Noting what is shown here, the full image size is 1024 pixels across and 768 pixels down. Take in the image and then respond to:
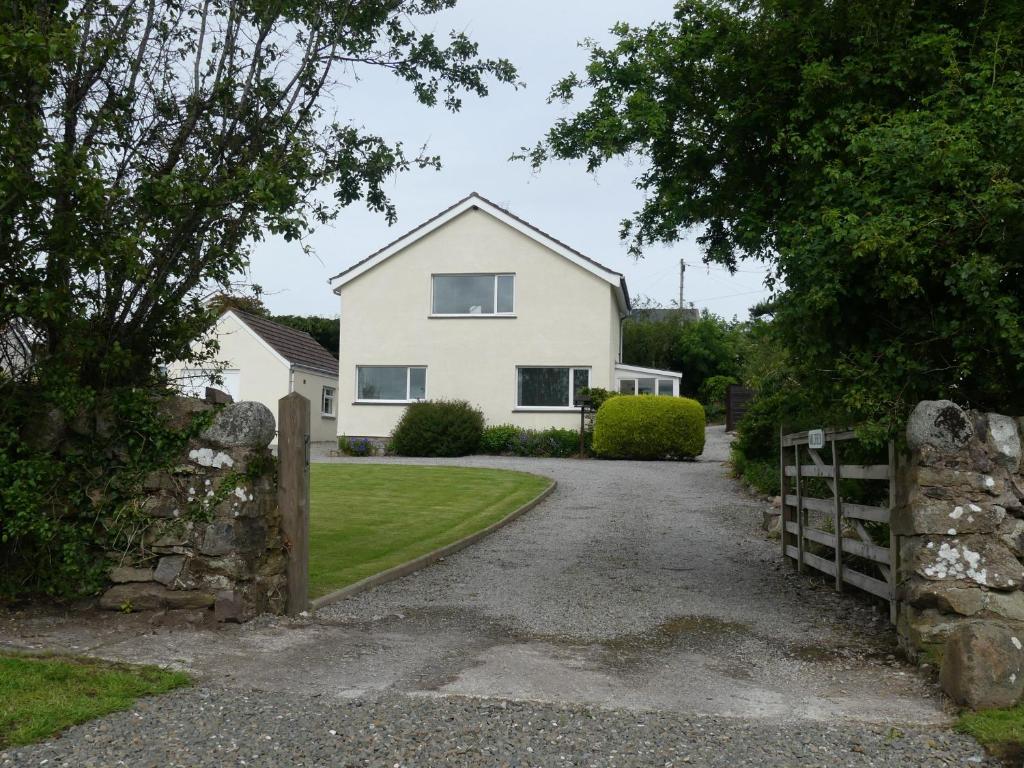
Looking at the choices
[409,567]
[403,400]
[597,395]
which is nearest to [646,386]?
[597,395]

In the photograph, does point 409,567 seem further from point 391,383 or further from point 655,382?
point 655,382

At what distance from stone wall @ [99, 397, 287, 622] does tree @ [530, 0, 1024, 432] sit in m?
4.32

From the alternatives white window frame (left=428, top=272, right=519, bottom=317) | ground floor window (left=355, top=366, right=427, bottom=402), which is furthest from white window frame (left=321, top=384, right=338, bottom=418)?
white window frame (left=428, top=272, right=519, bottom=317)

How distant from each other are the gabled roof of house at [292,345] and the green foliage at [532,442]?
9453mm

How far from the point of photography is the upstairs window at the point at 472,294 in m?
28.5

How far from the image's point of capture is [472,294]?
28.7m

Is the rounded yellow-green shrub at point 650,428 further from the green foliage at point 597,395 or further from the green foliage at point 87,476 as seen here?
the green foliage at point 87,476

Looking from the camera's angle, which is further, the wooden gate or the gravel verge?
the wooden gate

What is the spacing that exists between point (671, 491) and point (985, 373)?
11.4 m

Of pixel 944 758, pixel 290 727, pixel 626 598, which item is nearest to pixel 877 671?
pixel 944 758

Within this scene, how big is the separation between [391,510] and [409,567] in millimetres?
4415

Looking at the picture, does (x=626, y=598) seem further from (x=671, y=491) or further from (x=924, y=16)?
(x=671, y=491)

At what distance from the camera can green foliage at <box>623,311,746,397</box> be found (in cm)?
4578

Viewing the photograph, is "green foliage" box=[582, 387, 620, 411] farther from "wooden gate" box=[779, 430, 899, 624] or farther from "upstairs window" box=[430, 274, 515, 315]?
"wooden gate" box=[779, 430, 899, 624]
